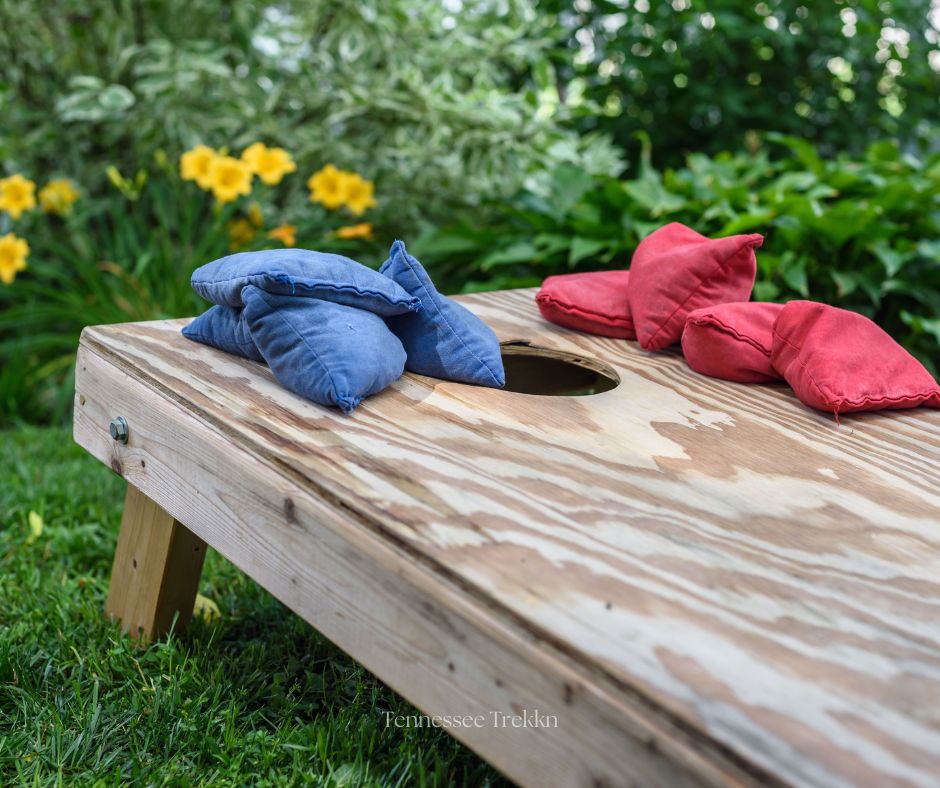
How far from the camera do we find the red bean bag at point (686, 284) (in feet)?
6.15

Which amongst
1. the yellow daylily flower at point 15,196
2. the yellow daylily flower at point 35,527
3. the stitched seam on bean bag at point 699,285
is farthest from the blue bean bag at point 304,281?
Result: the yellow daylily flower at point 15,196

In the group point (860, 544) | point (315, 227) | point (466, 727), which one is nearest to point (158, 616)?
point (466, 727)

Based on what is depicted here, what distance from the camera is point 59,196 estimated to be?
10.9 feet

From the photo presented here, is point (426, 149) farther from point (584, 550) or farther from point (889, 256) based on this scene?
point (584, 550)

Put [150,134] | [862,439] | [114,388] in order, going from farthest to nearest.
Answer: [150,134]
[114,388]
[862,439]

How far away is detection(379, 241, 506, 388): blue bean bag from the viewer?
1.63 m

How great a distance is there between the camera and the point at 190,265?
3.24 meters

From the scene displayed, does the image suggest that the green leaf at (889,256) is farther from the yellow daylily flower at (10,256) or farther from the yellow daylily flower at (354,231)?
the yellow daylily flower at (10,256)

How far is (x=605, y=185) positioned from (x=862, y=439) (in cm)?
198

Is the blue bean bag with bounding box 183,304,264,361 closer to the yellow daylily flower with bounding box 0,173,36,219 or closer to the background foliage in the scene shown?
the background foliage

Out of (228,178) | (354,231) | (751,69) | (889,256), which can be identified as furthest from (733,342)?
(751,69)

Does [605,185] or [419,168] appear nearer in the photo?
[605,185]

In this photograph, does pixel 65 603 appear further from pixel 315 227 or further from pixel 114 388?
pixel 315 227

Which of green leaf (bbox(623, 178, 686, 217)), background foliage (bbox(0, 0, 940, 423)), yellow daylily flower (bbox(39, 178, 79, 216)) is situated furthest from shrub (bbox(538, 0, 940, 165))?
yellow daylily flower (bbox(39, 178, 79, 216))
